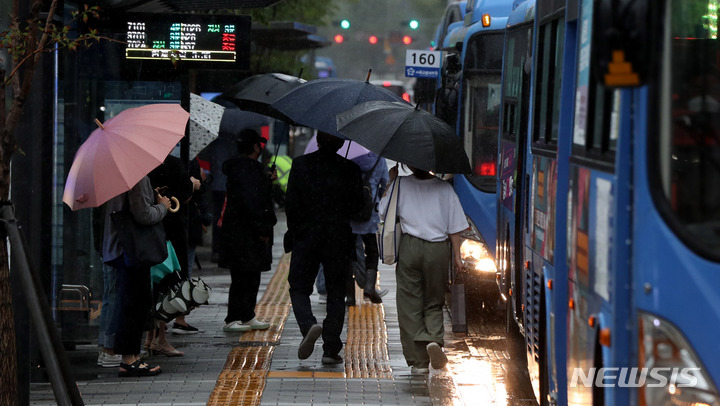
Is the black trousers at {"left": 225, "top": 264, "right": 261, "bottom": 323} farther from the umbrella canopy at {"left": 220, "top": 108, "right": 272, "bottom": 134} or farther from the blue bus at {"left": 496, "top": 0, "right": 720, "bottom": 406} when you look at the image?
the umbrella canopy at {"left": 220, "top": 108, "right": 272, "bottom": 134}

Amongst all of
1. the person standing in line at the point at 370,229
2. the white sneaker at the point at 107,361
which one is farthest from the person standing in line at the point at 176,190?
the person standing in line at the point at 370,229

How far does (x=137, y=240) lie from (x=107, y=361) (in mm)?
1170

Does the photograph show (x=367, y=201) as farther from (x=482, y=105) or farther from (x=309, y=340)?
(x=309, y=340)

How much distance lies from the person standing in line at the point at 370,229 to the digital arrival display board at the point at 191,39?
172cm

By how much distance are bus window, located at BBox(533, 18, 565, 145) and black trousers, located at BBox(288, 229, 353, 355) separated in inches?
88.8

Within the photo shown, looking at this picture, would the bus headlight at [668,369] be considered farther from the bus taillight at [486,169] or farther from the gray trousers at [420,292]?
the bus taillight at [486,169]

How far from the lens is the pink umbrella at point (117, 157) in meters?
7.48

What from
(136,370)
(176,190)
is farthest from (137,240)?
(176,190)

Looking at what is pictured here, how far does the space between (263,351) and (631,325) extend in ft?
19.2

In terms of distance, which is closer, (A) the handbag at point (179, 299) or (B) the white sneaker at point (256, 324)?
(A) the handbag at point (179, 299)

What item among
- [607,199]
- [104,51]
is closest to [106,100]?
[104,51]

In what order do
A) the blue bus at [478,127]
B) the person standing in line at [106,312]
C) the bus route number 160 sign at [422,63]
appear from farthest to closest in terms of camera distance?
the bus route number 160 sign at [422,63] → the blue bus at [478,127] → the person standing in line at [106,312]

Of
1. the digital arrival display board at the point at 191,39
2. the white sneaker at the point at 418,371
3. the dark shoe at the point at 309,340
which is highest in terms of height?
the digital arrival display board at the point at 191,39

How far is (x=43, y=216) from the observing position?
795 centimetres
